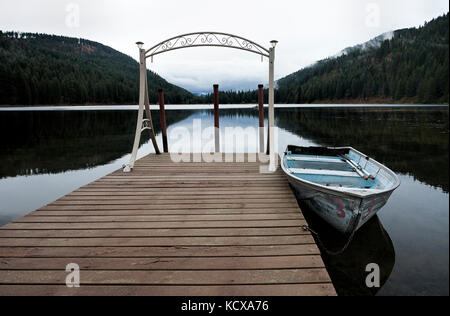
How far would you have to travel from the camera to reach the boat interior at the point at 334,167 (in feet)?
15.5

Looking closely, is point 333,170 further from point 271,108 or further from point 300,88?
point 300,88

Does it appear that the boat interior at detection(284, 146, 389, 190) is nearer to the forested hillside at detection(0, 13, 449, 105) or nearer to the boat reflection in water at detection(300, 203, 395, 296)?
the boat reflection in water at detection(300, 203, 395, 296)

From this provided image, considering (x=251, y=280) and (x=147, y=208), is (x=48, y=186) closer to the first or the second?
(x=147, y=208)

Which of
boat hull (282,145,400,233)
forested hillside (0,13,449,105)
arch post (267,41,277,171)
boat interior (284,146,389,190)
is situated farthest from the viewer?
forested hillside (0,13,449,105)

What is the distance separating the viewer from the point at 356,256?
4.09 meters

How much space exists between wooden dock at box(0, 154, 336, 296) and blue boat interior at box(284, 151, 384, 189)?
69 cm

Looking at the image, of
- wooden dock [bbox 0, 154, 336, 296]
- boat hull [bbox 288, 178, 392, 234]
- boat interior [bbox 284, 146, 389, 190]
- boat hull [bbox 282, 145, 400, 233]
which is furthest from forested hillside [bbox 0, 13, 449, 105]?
wooden dock [bbox 0, 154, 336, 296]

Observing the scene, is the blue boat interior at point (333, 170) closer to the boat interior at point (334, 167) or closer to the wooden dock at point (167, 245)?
the boat interior at point (334, 167)

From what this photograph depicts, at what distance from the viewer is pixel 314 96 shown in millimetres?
99000

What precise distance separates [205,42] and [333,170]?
4.56 metres

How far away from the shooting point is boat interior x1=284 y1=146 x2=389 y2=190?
15.5 feet

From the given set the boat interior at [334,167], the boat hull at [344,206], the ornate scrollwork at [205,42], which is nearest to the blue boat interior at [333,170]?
A: the boat interior at [334,167]
